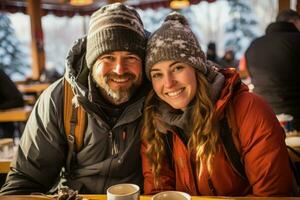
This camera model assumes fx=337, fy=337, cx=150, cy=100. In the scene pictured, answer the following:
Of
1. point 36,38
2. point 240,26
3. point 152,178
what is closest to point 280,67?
point 152,178

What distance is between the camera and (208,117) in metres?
1.49

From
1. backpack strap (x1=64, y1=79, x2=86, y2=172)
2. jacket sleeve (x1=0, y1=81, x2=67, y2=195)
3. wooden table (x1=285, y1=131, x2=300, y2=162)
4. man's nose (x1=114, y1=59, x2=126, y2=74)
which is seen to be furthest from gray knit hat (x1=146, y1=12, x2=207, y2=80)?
wooden table (x1=285, y1=131, x2=300, y2=162)

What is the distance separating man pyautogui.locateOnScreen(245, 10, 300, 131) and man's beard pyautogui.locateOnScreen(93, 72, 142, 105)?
1.72 m

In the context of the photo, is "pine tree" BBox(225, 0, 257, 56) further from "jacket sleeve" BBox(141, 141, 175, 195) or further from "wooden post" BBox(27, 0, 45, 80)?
"jacket sleeve" BBox(141, 141, 175, 195)

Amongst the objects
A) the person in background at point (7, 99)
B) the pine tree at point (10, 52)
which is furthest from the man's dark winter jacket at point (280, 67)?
the pine tree at point (10, 52)

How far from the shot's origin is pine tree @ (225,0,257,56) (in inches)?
365

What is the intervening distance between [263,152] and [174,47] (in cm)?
59

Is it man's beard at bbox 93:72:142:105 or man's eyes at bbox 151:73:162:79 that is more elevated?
man's eyes at bbox 151:73:162:79

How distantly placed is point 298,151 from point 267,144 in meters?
0.68

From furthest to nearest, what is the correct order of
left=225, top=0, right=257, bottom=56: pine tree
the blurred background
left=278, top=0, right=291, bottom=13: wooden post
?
left=225, top=0, right=257, bottom=56: pine tree
the blurred background
left=278, top=0, right=291, bottom=13: wooden post

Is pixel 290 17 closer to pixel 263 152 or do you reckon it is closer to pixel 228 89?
pixel 228 89

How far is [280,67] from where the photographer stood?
2.96 m

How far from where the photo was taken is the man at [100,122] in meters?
1.64

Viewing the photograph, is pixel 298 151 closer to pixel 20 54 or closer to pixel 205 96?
pixel 205 96
